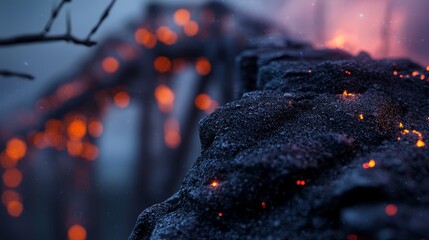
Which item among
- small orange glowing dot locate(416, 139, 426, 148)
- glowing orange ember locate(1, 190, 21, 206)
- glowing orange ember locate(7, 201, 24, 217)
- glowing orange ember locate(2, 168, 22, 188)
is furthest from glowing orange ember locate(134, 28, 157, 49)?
small orange glowing dot locate(416, 139, 426, 148)

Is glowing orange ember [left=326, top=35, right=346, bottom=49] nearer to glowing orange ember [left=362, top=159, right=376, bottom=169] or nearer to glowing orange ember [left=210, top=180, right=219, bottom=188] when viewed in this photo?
glowing orange ember [left=362, top=159, right=376, bottom=169]

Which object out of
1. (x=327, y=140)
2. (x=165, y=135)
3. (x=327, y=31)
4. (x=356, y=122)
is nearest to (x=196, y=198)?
(x=327, y=140)

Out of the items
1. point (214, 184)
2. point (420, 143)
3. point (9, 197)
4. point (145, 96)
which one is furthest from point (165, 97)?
point (420, 143)

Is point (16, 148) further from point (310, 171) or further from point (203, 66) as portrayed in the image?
point (310, 171)

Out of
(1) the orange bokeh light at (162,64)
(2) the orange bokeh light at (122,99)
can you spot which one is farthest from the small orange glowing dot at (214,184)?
(2) the orange bokeh light at (122,99)

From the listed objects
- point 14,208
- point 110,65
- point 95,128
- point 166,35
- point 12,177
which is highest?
point 166,35

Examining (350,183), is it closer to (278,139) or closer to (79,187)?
(278,139)
